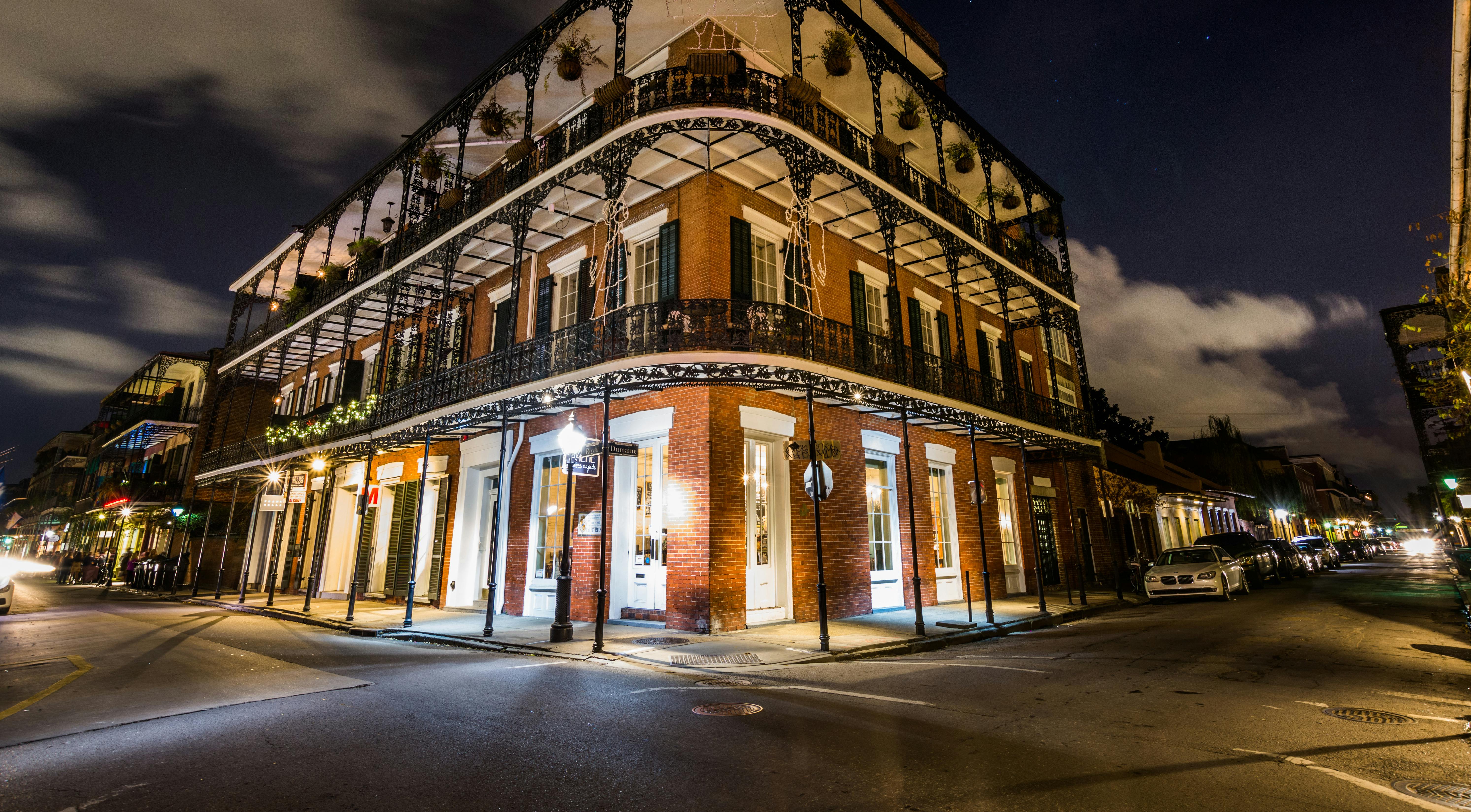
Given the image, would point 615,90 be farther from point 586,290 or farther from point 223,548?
point 223,548

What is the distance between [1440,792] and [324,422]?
21.9 metres

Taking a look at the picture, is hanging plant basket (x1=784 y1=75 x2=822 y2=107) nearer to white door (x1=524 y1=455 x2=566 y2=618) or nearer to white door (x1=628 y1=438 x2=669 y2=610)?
white door (x1=628 y1=438 x2=669 y2=610)

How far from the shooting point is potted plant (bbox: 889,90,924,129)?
14.0 m

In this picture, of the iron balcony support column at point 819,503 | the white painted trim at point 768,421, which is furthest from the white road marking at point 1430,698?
the white painted trim at point 768,421

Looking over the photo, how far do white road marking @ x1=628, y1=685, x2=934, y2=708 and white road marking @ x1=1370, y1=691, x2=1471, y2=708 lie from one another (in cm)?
425

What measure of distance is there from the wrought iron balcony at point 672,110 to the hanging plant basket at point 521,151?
18cm

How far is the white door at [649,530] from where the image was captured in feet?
36.8

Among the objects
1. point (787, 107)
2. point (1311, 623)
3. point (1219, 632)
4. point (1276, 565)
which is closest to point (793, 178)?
point (787, 107)

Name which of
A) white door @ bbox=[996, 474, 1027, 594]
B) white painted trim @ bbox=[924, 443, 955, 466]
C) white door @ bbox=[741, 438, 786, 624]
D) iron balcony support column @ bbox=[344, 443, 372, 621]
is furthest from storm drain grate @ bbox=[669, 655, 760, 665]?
white door @ bbox=[996, 474, 1027, 594]

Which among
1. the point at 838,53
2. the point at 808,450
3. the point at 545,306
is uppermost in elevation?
the point at 838,53

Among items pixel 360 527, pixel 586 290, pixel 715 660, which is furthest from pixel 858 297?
pixel 360 527

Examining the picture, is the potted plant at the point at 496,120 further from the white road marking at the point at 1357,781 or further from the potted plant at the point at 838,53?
the white road marking at the point at 1357,781

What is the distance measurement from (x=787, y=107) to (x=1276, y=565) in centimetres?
2326

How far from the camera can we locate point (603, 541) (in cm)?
870
